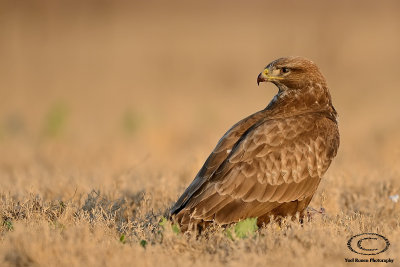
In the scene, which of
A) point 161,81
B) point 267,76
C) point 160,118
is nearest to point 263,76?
point 267,76

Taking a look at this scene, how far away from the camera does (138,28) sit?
34.0 m

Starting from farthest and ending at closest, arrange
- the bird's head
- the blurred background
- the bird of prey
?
the blurred background, the bird's head, the bird of prey

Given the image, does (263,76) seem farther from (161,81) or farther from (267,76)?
(161,81)

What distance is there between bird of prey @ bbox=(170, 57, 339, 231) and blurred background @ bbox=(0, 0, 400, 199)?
72.9 inches

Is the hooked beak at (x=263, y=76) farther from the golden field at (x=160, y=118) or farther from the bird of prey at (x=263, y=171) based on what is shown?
the golden field at (x=160, y=118)

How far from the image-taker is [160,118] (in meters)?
15.9

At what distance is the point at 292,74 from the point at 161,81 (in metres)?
17.9

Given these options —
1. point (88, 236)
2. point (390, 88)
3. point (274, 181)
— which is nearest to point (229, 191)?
point (274, 181)

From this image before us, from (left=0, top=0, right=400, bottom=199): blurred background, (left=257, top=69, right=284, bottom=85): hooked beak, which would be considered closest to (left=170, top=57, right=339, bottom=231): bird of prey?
(left=257, top=69, right=284, bottom=85): hooked beak

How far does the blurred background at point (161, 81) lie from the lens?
11359 mm

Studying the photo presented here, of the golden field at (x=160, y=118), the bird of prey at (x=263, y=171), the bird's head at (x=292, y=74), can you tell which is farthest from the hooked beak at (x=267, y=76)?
the golden field at (x=160, y=118)

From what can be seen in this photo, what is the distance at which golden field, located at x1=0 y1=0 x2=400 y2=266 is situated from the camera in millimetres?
5527

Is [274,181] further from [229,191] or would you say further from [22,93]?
[22,93]

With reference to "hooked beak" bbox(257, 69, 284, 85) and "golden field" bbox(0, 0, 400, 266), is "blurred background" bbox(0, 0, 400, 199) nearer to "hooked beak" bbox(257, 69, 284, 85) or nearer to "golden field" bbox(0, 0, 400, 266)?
"golden field" bbox(0, 0, 400, 266)
